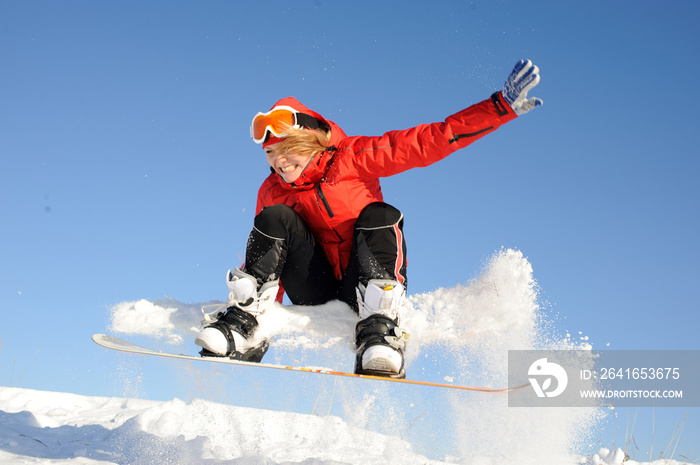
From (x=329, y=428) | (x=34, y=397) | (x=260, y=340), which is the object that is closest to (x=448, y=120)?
(x=260, y=340)

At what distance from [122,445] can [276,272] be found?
6.49 ft

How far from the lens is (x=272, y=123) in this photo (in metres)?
3.17

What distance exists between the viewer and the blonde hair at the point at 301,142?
3.14 meters

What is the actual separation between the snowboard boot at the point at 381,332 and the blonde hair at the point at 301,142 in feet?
3.25

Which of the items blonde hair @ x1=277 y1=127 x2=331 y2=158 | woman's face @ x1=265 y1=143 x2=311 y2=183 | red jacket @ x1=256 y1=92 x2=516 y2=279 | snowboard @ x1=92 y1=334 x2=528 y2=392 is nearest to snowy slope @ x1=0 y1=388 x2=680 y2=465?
snowboard @ x1=92 y1=334 x2=528 y2=392

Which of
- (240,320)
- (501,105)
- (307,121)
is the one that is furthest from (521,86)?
(240,320)

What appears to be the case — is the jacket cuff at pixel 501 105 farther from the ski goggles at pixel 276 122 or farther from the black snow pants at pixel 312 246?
the ski goggles at pixel 276 122

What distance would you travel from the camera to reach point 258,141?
3.21 meters

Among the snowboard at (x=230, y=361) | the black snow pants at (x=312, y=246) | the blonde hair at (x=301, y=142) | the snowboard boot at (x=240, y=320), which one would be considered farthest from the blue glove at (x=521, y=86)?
the snowboard boot at (x=240, y=320)

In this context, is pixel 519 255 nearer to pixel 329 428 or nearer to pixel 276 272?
pixel 276 272

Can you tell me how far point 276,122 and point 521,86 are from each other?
5.17ft

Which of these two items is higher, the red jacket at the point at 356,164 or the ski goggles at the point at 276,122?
the ski goggles at the point at 276,122

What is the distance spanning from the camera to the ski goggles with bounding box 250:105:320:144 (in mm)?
3164

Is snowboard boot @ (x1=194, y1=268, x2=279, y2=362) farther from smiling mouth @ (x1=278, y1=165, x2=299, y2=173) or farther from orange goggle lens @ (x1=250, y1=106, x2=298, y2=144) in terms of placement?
orange goggle lens @ (x1=250, y1=106, x2=298, y2=144)
